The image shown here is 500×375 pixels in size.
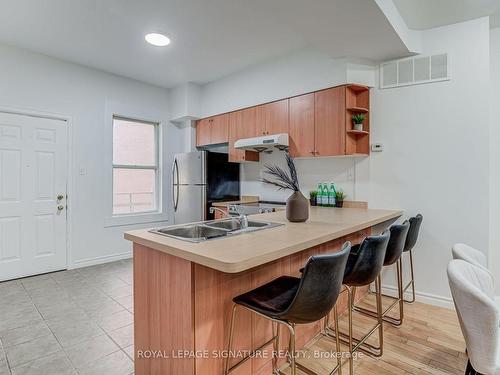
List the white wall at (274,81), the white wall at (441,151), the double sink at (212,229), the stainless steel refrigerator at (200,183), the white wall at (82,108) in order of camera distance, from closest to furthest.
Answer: the double sink at (212,229), the white wall at (441,151), the white wall at (274,81), the white wall at (82,108), the stainless steel refrigerator at (200,183)

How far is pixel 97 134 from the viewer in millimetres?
4059

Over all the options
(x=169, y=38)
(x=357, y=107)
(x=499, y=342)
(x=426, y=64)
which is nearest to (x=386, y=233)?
(x=499, y=342)

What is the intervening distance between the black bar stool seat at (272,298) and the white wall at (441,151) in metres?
1.95

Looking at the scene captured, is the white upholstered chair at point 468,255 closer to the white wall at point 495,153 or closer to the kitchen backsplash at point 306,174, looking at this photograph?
the white wall at point 495,153

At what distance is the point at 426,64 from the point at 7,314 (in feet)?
15.1

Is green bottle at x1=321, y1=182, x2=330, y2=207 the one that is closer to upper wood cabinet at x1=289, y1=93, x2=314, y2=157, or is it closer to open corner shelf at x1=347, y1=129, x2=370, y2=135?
upper wood cabinet at x1=289, y1=93, x2=314, y2=157

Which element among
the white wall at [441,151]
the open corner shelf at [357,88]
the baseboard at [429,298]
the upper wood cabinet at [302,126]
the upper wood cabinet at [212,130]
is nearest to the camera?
the white wall at [441,151]

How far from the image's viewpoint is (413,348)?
2.07 meters

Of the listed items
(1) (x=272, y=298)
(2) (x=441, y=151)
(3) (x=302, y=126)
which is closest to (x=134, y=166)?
(3) (x=302, y=126)

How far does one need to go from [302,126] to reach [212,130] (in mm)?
1706

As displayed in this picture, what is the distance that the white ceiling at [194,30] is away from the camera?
→ 92.5 inches

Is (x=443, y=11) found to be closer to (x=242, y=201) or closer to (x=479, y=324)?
(x=479, y=324)

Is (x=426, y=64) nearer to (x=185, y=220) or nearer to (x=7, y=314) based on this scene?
(x=185, y=220)

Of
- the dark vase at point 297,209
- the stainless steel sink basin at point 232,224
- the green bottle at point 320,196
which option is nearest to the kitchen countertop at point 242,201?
the green bottle at point 320,196
